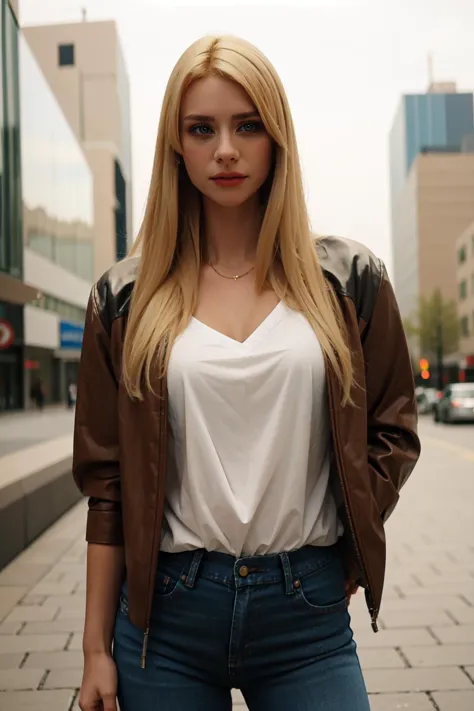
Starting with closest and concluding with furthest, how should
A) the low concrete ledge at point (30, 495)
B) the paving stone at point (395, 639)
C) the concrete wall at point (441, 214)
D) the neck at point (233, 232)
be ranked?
the neck at point (233, 232), the paving stone at point (395, 639), the low concrete ledge at point (30, 495), the concrete wall at point (441, 214)

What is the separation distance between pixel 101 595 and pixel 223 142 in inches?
35.8

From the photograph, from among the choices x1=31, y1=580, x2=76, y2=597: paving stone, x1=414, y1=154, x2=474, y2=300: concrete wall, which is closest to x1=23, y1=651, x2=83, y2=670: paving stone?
x1=31, y1=580, x2=76, y2=597: paving stone

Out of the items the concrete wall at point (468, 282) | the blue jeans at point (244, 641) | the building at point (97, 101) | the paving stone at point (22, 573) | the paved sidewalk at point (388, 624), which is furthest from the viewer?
the building at point (97, 101)

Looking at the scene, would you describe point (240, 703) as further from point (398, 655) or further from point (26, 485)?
point (26, 485)

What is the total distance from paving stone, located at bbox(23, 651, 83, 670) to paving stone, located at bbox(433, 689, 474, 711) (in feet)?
5.57

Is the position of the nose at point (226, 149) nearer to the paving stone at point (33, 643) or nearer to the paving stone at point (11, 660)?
Answer: the paving stone at point (11, 660)

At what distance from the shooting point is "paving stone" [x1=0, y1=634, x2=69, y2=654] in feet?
14.8

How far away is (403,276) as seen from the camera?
111812 millimetres

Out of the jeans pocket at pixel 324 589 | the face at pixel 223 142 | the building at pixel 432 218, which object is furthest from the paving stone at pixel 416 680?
the building at pixel 432 218

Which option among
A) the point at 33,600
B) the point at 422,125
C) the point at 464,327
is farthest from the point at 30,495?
the point at 422,125

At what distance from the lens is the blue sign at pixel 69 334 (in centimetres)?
4181

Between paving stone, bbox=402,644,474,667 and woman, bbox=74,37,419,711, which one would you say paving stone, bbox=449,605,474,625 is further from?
woman, bbox=74,37,419,711

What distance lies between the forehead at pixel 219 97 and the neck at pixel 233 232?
0.24m

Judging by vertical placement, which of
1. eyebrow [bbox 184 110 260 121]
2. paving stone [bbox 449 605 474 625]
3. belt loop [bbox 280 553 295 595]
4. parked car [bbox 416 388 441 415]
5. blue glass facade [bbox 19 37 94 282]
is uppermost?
blue glass facade [bbox 19 37 94 282]
